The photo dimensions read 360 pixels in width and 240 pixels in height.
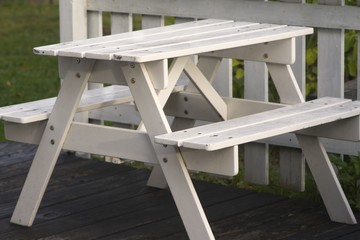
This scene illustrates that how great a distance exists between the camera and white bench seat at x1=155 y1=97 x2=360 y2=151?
3.90 meters

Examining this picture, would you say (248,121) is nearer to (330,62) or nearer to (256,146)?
(330,62)

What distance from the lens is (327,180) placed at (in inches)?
183

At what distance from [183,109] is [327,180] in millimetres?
806

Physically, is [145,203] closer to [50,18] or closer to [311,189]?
[311,189]

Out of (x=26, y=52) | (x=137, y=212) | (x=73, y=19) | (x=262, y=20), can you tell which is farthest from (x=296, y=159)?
(x=26, y=52)

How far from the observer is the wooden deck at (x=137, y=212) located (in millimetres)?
4543

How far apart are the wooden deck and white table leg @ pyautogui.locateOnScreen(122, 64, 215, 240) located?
1.31ft

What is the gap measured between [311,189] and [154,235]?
107 centimetres

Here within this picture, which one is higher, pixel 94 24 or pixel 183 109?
pixel 94 24

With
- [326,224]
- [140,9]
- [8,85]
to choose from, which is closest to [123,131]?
[326,224]

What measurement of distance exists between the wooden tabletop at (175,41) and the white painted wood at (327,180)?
50 cm

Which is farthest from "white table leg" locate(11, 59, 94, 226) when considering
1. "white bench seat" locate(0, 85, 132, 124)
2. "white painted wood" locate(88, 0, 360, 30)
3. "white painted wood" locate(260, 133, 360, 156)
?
"white painted wood" locate(260, 133, 360, 156)

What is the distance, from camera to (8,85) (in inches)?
345

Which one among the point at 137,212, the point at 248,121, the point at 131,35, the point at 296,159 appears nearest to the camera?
the point at 248,121
